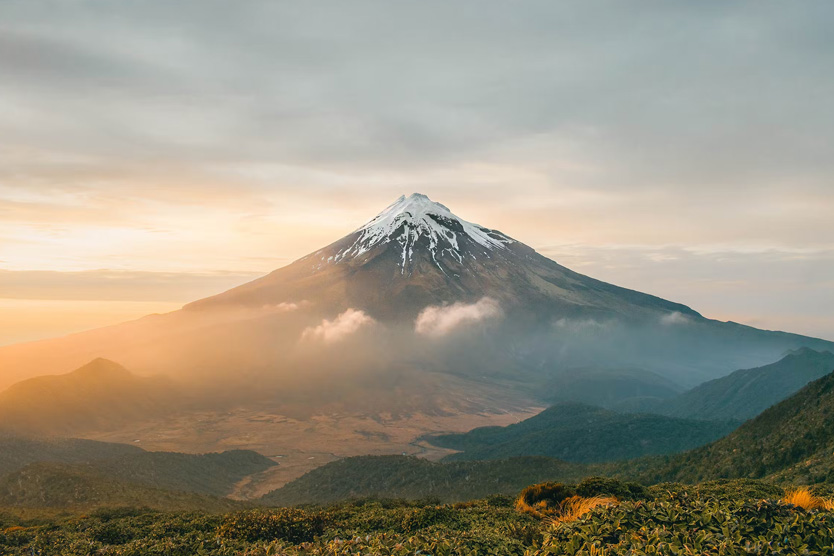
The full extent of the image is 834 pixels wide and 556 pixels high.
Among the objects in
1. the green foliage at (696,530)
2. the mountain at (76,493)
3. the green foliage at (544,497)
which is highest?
the green foliage at (696,530)

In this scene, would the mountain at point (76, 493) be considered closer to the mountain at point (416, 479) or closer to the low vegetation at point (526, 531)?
the mountain at point (416, 479)

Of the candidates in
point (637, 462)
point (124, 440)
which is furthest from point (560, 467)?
point (124, 440)

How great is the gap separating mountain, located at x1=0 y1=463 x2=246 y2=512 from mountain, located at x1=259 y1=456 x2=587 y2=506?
21.5 metres

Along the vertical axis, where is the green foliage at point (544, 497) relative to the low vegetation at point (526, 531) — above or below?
below

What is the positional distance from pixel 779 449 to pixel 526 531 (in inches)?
1580

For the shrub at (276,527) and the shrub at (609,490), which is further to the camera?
the shrub at (609,490)

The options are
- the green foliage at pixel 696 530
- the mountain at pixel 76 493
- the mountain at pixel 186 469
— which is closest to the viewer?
the green foliage at pixel 696 530

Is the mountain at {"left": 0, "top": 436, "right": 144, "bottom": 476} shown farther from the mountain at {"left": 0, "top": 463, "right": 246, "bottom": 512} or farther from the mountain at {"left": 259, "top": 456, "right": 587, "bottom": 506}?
the mountain at {"left": 259, "top": 456, "right": 587, "bottom": 506}

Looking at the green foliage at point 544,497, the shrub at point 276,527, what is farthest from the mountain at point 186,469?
the green foliage at point 544,497

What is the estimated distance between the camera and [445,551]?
1191 cm

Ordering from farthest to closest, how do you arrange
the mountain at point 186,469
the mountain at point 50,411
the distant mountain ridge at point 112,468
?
the mountain at point 50,411 < the mountain at point 186,469 < the distant mountain ridge at point 112,468

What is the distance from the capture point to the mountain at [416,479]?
2982 inches

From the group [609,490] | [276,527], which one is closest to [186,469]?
[276,527]

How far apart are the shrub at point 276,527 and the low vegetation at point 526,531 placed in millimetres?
46
